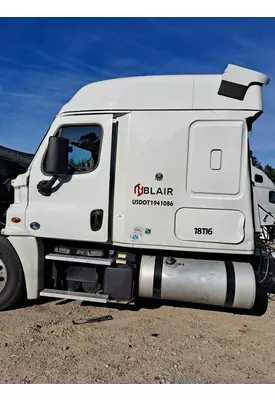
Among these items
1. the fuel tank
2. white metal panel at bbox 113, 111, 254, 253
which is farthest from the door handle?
the fuel tank

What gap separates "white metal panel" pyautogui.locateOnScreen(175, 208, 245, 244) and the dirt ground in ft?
3.88

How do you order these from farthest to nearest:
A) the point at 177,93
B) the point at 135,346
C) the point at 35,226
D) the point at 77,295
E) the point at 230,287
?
the point at 35,226, the point at 77,295, the point at 177,93, the point at 230,287, the point at 135,346

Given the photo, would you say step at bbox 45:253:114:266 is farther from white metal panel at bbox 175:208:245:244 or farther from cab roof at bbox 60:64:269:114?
cab roof at bbox 60:64:269:114

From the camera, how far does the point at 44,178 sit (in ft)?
14.4

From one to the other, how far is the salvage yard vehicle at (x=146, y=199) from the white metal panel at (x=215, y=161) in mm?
12

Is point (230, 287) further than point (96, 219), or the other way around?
point (96, 219)

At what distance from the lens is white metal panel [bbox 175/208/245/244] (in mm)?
4055

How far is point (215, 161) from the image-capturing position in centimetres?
406

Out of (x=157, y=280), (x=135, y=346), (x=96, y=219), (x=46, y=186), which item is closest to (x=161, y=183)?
(x=96, y=219)

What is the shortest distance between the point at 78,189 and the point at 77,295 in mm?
1367

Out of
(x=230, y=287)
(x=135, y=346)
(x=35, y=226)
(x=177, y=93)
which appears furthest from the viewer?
(x=35, y=226)

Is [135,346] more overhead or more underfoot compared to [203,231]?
more underfoot

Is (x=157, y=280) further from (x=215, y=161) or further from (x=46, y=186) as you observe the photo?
(x=46, y=186)

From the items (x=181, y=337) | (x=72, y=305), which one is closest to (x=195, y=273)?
(x=181, y=337)
